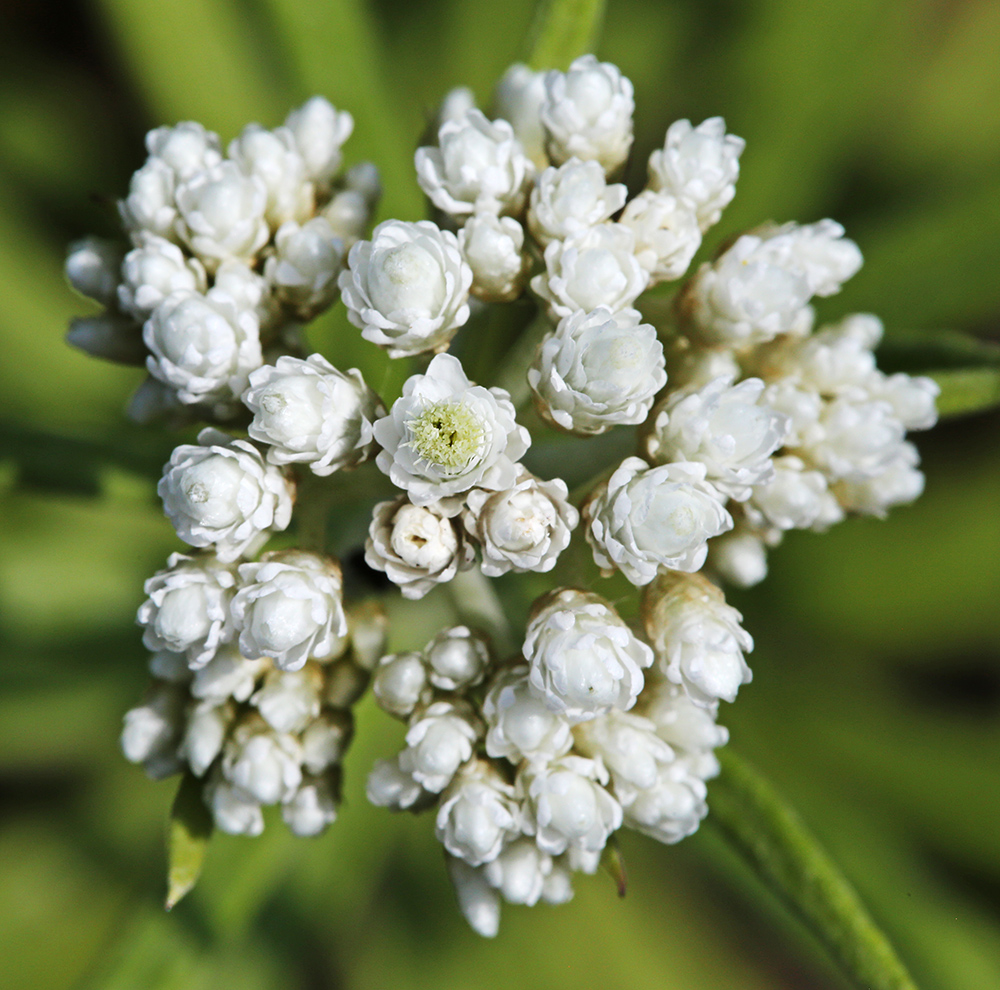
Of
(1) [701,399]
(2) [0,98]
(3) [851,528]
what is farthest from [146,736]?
(2) [0,98]

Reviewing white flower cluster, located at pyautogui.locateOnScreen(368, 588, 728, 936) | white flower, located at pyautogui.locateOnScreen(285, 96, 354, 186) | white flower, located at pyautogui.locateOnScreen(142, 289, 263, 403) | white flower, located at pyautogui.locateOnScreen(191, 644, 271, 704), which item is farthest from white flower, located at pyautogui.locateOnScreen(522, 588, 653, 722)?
white flower, located at pyautogui.locateOnScreen(285, 96, 354, 186)

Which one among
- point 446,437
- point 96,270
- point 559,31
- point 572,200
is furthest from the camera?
point 559,31

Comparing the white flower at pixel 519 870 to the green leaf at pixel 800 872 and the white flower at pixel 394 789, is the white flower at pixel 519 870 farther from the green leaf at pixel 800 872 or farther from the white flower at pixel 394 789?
the green leaf at pixel 800 872

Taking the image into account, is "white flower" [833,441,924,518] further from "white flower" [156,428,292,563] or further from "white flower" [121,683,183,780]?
"white flower" [121,683,183,780]

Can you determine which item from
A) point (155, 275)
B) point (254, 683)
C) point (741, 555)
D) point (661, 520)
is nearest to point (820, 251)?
point (741, 555)

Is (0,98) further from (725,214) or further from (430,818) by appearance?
(430,818)

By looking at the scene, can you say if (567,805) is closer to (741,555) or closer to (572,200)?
(741,555)

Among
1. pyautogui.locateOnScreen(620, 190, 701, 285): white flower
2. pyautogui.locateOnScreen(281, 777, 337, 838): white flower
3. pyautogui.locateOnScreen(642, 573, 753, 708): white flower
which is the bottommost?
pyautogui.locateOnScreen(281, 777, 337, 838): white flower
